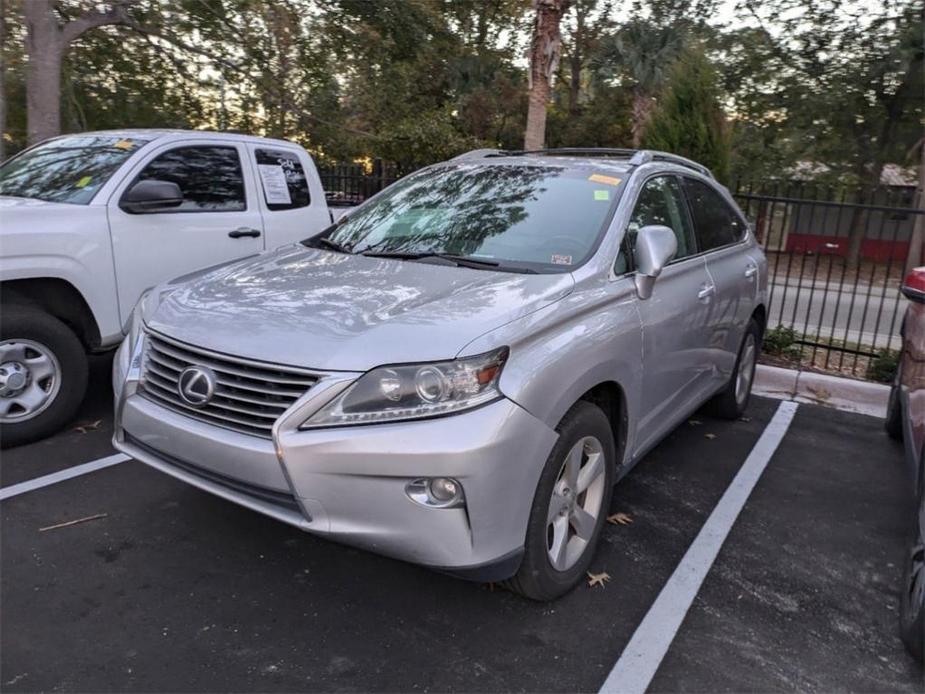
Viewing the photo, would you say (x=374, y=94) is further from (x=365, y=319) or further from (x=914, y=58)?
(x=365, y=319)

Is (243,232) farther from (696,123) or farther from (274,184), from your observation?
(696,123)

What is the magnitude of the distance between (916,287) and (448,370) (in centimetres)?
258

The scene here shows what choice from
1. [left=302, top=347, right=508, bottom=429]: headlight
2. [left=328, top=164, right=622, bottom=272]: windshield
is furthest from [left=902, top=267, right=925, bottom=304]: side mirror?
[left=302, top=347, right=508, bottom=429]: headlight

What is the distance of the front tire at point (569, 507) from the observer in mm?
2693

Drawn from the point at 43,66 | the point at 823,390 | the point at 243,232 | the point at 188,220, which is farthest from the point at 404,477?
the point at 43,66

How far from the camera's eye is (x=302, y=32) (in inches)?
477

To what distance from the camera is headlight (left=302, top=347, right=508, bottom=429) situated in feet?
8.10

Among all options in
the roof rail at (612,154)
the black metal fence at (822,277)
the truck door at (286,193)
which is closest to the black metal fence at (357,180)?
the black metal fence at (822,277)

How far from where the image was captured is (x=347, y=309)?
9.32 feet

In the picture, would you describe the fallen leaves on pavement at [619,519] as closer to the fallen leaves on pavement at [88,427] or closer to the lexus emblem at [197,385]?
the lexus emblem at [197,385]

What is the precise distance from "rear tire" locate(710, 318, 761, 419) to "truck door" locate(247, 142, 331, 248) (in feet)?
11.3

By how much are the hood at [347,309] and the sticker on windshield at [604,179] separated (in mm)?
874

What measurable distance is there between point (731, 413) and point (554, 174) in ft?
8.26

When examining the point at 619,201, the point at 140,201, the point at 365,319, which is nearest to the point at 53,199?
the point at 140,201
